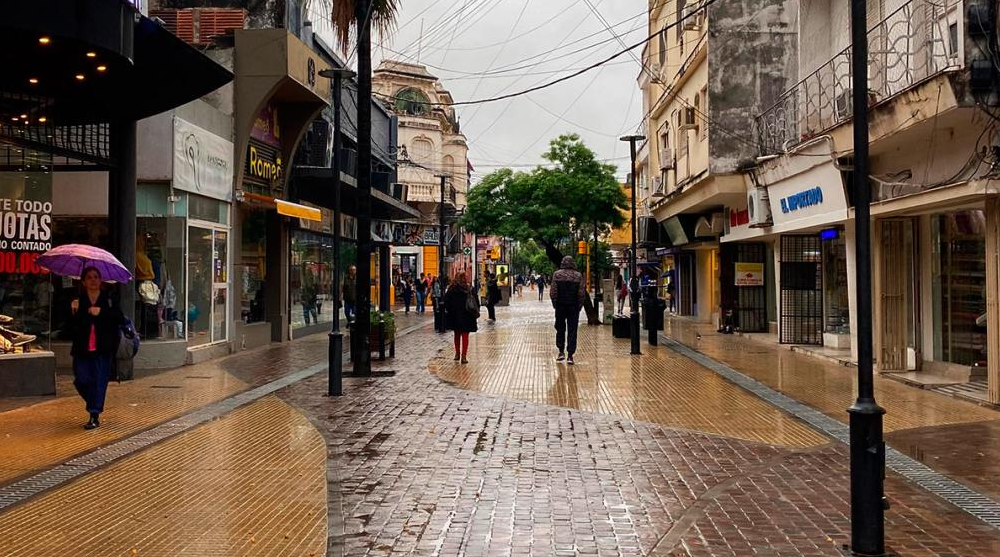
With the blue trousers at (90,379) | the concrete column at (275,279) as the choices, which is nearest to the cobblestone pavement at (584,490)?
the blue trousers at (90,379)

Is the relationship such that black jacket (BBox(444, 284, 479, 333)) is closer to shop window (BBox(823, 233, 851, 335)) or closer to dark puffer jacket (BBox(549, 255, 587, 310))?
dark puffer jacket (BBox(549, 255, 587, 310))

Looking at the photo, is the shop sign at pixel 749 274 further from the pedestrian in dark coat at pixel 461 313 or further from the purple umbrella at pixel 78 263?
the purple umbrella at pixel 78 263

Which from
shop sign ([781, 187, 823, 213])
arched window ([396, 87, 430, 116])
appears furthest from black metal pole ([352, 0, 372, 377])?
arched window ([396, 87, 430, 116])

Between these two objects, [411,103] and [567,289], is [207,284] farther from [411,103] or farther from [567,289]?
[411,103]

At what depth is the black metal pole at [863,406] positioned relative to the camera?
17.5 feet

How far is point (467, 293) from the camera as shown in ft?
56.4

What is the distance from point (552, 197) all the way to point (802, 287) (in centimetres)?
1284

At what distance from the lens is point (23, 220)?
1302 cm

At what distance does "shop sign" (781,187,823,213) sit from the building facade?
117 ft

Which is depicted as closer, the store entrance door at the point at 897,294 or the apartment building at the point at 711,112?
the store entrance door at the point at 897,294

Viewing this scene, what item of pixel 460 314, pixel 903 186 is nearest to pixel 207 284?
pixel 460 314

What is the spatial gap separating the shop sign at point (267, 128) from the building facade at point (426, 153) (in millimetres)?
32145

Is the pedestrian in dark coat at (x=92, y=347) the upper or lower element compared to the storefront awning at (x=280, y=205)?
lower

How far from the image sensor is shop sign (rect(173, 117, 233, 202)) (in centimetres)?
1644
